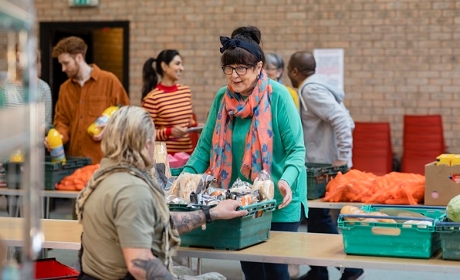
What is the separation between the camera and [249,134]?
4.50 metres

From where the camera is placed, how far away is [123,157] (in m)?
3.42

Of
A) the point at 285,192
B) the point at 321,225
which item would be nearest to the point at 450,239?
the point at 285,192

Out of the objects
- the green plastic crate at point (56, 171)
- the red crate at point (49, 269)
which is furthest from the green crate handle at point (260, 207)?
the green plastic crate at point (56, 171)

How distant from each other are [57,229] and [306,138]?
2816mm

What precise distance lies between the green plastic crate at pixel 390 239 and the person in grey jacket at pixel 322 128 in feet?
8.69

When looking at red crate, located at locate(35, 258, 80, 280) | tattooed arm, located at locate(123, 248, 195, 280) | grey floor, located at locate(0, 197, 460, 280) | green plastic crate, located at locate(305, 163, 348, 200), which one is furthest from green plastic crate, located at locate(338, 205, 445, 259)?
grey floor, located at locate(0, 197, 460, 280)

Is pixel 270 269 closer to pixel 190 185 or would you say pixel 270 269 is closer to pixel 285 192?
pixel 285 192

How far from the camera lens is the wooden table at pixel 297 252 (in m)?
3.77

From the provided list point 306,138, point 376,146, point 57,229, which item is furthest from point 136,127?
point 376,146

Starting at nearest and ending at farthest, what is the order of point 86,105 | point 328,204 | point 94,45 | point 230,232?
point 230,232, point 328,204, point 86,105, point 94,45

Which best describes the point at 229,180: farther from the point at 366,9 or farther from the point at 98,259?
the point at 366,9

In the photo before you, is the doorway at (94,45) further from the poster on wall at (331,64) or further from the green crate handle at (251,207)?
the green crate handle at (251,207)

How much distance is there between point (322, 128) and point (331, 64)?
429 cm

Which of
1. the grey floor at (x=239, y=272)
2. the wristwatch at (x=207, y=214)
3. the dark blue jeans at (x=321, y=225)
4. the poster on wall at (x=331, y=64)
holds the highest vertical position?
the poster on wall at (x=331, y=64)
